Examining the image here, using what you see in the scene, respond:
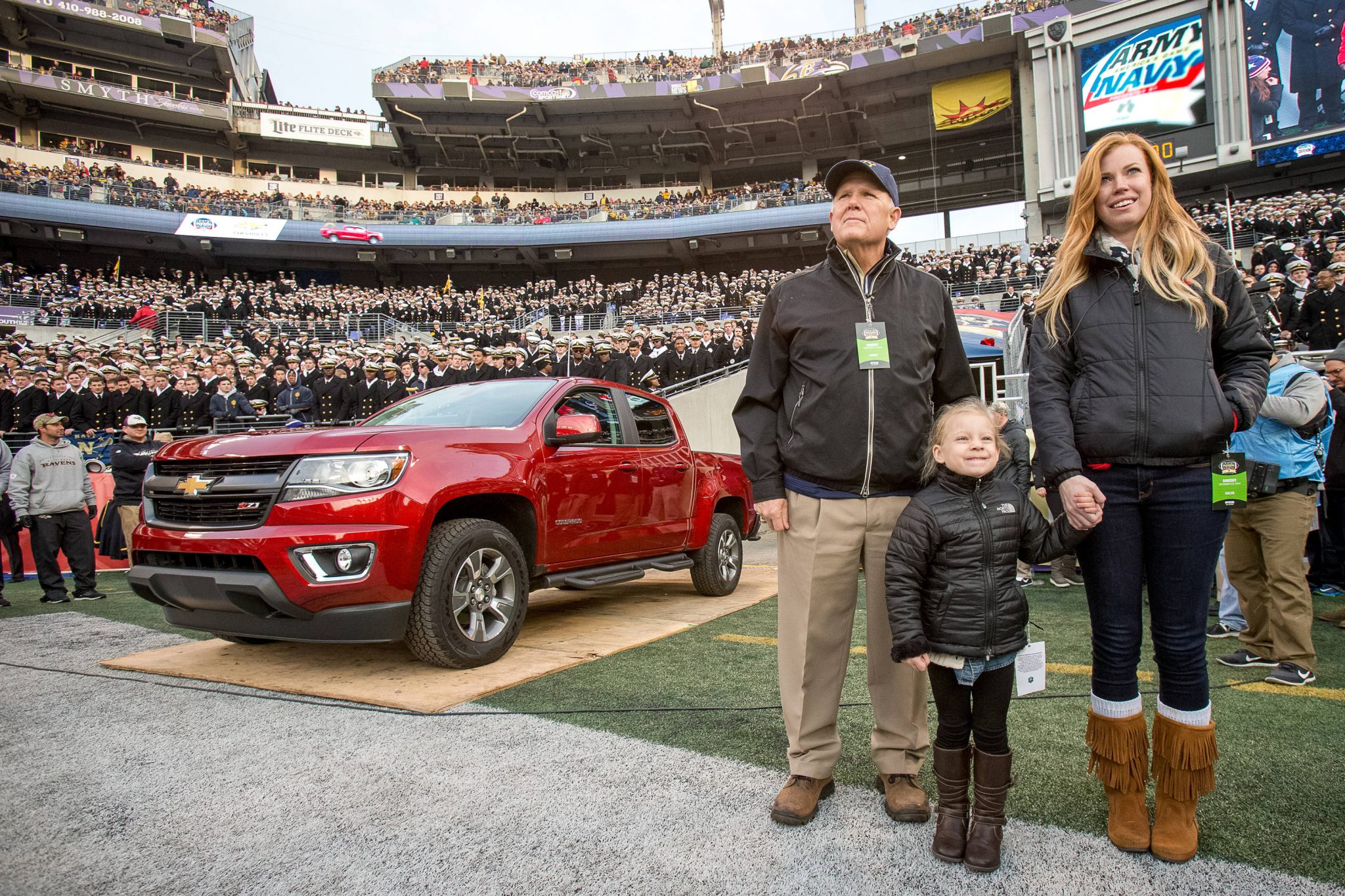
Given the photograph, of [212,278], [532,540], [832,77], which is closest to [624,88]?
[832,77]

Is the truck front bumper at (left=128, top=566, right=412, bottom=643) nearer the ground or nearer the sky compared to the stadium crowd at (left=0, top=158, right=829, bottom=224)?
nearer the ground

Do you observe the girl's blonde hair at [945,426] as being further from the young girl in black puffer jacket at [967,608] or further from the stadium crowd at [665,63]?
the stadium crowd at [665,63]

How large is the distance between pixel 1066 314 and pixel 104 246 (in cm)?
4672

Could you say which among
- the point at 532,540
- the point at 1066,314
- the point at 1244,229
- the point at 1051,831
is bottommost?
the point at 1051,831

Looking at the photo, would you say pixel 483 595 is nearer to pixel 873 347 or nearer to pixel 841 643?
pixel 841 643

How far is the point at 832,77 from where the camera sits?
41156 millimetres

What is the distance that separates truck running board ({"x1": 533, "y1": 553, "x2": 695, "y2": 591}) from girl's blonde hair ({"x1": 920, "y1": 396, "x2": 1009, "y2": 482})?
2.73 m

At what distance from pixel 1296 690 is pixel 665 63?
48.8 metres

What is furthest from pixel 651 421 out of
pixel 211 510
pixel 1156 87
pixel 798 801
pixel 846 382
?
pixel 1156 87

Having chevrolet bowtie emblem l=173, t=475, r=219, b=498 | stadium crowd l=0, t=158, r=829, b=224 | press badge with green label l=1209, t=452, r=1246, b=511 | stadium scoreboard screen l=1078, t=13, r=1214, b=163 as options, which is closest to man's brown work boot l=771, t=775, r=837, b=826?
press badge with green label l=1209, t=452, r=1246, b=511

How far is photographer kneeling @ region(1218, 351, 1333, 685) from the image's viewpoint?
3.88 metres

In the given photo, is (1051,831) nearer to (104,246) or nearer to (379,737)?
(379,737)

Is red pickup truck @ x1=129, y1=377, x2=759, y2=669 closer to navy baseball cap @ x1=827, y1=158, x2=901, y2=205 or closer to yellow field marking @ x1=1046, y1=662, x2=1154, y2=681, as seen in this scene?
navy baseball cap @ x1=827, y1=158, x2=901, y2=205

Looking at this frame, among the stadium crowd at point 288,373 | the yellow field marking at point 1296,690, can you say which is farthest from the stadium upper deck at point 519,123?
the yellow field marking at point 1296,690
